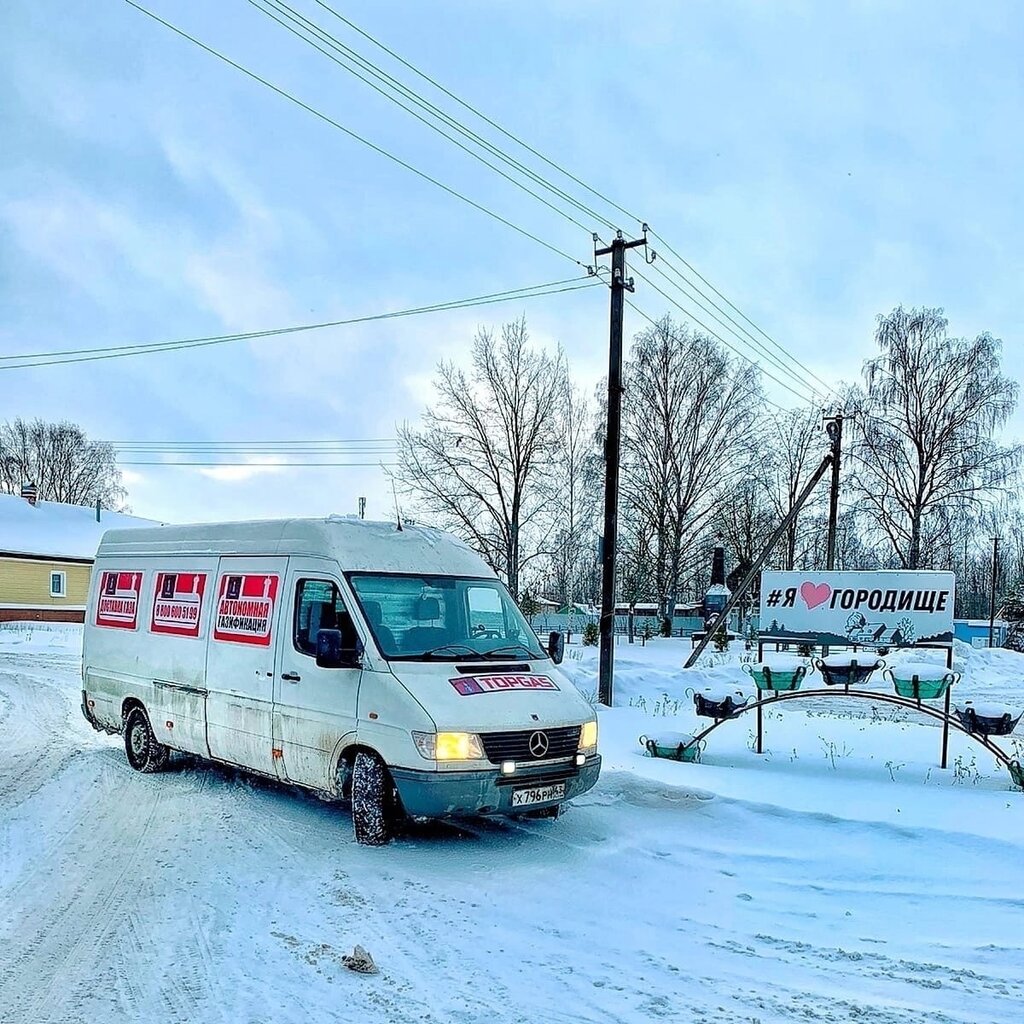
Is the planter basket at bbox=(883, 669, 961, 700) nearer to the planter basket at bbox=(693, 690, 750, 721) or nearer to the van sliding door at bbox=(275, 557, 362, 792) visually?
the planter basket at bbox=(693, 690, 750, 721)

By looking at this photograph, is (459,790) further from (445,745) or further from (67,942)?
(67,942)

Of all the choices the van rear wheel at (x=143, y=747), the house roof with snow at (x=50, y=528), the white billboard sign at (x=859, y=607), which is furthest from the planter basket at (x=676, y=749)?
the house roof with snow at (x=50, y=528)

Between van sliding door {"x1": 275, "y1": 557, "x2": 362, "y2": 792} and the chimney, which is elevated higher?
the chimney

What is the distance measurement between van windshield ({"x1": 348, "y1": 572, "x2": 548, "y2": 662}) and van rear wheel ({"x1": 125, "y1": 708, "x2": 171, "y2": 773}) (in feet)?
11.2

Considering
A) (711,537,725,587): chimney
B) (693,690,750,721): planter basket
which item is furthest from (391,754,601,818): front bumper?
(711,537,725,587): chimney

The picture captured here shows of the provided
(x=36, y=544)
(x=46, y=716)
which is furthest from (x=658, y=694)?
(x=36, y=544)

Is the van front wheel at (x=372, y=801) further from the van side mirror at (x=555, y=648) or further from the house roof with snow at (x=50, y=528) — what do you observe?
the house roof with snow at (x=50, y=528)

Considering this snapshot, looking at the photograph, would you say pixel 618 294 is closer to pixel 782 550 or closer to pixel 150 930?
pixel 150 930

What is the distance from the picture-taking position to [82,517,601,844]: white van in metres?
6.08

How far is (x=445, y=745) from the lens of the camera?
5.91 m

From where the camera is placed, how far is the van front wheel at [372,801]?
6.29 metres

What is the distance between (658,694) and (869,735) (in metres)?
6.05

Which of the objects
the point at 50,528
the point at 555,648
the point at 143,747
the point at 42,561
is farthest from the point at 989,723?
the point at 50,528

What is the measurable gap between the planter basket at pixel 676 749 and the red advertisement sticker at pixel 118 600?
5.73 m
